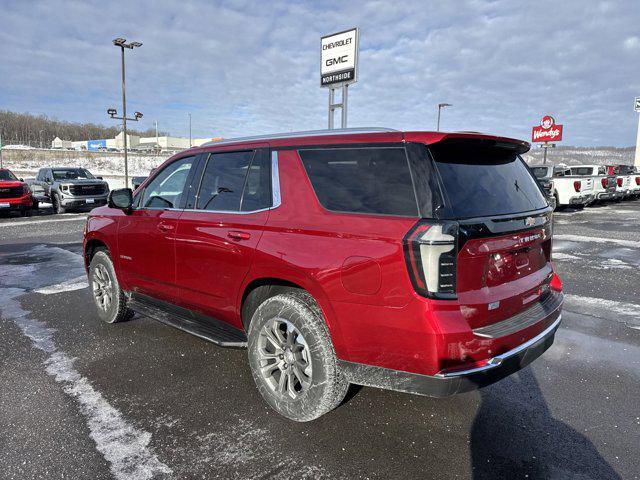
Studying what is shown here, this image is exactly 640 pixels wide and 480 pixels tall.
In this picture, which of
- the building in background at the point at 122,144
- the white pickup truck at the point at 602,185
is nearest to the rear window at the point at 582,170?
the white pickup truck at the point at 602,185

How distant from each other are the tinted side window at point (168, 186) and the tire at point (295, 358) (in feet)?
4.92

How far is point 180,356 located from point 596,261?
7.51m

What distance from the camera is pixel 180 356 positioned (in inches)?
160

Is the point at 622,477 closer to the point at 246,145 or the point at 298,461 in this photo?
the point at 298,461

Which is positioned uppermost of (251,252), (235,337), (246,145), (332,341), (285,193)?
(246,145)

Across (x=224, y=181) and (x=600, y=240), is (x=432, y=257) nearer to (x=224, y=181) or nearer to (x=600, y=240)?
(x=224, y=181)

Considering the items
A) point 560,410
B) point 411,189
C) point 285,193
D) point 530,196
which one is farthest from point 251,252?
point 560,410

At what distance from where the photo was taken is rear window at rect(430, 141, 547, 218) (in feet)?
8.35

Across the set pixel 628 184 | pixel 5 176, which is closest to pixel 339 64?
pixel 5 176

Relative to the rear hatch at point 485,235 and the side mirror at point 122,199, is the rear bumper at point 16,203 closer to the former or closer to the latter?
the side mirror at point 122,199

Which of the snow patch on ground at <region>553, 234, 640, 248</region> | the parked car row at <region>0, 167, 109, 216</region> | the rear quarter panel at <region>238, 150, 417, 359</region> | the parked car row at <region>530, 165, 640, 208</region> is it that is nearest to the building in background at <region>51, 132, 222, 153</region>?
the parked car row at <region>0, 167, 109, 216</region>

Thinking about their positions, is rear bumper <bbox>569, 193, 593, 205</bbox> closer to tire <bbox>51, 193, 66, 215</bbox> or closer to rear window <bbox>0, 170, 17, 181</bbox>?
tire <bbox>51, 193, 66, 215</bbox>

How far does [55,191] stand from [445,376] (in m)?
18.2

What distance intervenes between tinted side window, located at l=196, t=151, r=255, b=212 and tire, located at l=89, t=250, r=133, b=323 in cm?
169
